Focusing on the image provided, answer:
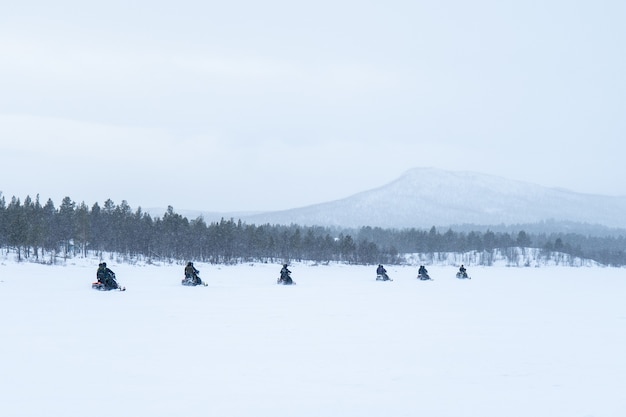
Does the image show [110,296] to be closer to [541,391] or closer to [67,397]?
[67,397]

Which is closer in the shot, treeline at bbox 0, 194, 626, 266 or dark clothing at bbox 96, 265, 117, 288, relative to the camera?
dark clothing at bbox 96, 265, 117, 288

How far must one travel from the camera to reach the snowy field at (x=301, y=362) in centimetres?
833

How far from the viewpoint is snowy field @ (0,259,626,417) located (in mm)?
8328

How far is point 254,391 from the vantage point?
9.03 metres

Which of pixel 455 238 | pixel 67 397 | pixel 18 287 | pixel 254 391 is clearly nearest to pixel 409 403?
pixel 254 391

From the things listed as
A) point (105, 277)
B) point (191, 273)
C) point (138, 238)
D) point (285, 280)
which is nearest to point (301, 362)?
point (105, 277)

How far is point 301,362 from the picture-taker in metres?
11.3

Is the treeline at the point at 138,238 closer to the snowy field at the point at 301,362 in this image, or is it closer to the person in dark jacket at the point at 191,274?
the person in dark jacket at the point at 191,274

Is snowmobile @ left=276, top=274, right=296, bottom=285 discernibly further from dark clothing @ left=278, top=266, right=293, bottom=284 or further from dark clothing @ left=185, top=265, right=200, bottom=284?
dark clothing @ left=185, top=265, right=200, bottom=284

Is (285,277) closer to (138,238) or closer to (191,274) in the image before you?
(191,274)

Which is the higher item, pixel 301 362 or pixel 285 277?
pixel 285 277

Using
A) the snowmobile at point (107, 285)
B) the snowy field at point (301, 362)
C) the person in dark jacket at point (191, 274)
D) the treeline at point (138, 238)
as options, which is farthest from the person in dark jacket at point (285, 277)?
the treeline at point (138, 238)

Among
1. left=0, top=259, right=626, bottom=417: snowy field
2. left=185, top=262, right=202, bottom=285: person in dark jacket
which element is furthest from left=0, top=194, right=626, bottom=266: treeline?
left=0, top=259, right=626, bottom=417: snowy field

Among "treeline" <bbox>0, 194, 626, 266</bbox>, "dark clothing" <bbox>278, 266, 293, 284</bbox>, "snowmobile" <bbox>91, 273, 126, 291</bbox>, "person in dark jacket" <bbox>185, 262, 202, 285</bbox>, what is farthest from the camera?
"treeline" <bbox>0, 194, 626, 266</bbox>
